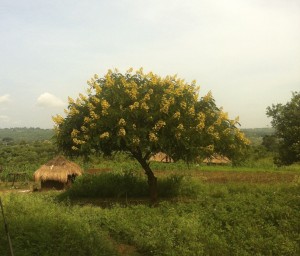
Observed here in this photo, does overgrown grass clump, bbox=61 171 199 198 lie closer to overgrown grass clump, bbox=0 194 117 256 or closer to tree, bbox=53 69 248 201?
tree, bbox=53 69 248 201

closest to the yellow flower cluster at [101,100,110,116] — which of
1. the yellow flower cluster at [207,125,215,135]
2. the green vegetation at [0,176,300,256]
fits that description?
the green vegetation at [0,176,300,256]

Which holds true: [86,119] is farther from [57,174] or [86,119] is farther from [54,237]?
[57,174]

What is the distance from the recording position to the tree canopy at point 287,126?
1617cm

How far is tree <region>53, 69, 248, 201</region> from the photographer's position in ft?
42.9

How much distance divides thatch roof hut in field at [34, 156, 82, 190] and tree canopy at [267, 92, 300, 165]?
1467cm

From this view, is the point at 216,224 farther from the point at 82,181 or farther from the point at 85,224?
the point at 82,181

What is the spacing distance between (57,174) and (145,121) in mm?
12965

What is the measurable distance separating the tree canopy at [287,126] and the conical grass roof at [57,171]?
14655 mm

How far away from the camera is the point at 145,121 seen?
1345 cm

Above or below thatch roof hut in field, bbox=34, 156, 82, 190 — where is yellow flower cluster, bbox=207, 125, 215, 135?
above

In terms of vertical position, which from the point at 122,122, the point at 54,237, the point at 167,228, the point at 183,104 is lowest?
the point at 167,228

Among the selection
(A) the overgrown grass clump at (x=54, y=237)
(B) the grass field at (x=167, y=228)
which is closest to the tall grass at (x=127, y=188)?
(B) the grass field at (x=167, y=228)

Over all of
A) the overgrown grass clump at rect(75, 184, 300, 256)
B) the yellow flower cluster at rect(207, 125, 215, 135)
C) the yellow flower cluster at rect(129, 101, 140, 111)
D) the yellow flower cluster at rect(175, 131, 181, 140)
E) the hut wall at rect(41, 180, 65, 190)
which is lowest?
the hut wall at rect(41, 180, 65, 190)

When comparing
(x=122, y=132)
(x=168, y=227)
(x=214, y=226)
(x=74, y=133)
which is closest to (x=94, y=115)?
(x=74, y=133)
